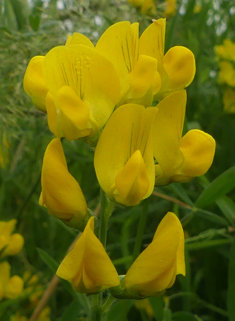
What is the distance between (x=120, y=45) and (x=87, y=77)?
0.06 metres

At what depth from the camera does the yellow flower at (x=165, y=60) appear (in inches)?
24.1

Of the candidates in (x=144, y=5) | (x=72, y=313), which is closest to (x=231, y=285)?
(x=72, y=313)

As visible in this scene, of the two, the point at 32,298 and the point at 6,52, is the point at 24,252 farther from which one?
the point at 6,52

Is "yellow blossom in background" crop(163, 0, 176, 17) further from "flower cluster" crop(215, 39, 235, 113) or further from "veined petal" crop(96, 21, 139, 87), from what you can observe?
"veined petal" crop(96, 21, 139, 87)

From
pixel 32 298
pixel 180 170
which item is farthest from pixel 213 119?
pixel 180 170

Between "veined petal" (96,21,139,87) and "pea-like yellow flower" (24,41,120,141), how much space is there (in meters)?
0.03

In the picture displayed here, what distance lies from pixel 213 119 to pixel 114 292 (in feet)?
3.28

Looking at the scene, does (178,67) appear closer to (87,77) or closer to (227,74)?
(87,77)

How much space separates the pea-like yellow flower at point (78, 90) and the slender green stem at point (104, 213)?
75 millimetres

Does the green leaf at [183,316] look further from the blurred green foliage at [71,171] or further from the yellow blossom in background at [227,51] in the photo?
the yellow blossom in background at [227,51]

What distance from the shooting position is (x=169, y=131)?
0.60 m

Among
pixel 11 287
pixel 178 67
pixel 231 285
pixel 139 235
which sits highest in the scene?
pixel 178 67

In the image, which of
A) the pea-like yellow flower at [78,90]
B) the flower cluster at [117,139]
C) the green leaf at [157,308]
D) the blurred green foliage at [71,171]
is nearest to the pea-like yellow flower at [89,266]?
the flower cluster at [117,139]

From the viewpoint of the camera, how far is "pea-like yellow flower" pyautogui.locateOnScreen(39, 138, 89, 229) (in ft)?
1.81
